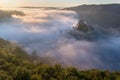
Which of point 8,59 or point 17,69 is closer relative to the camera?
point 17,69

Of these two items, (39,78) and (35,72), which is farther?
(35,72)

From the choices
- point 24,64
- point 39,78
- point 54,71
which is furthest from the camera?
point 24,64

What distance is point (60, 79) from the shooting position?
88.0 meters

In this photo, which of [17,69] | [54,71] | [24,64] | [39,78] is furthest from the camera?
[24,64]

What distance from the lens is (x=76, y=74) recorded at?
95500mm

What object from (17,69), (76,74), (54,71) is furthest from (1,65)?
(76,74)

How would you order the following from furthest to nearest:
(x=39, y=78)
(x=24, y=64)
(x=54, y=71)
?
(x=24, y=64) < (x=54, y=71) < (x=39, y=78)

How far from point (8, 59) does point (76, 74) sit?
24290 millimetres

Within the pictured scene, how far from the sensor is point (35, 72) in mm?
94375

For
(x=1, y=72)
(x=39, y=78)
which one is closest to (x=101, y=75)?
(x=39, y=78)

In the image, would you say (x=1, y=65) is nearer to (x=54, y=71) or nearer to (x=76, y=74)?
(x=54, y=71)

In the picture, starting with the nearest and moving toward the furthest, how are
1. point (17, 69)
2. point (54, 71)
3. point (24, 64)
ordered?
point (17, 69) < point (54, 71) < point (24, 64)

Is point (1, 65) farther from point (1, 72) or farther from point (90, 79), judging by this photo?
point (90, 79)

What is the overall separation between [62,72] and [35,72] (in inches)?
282
